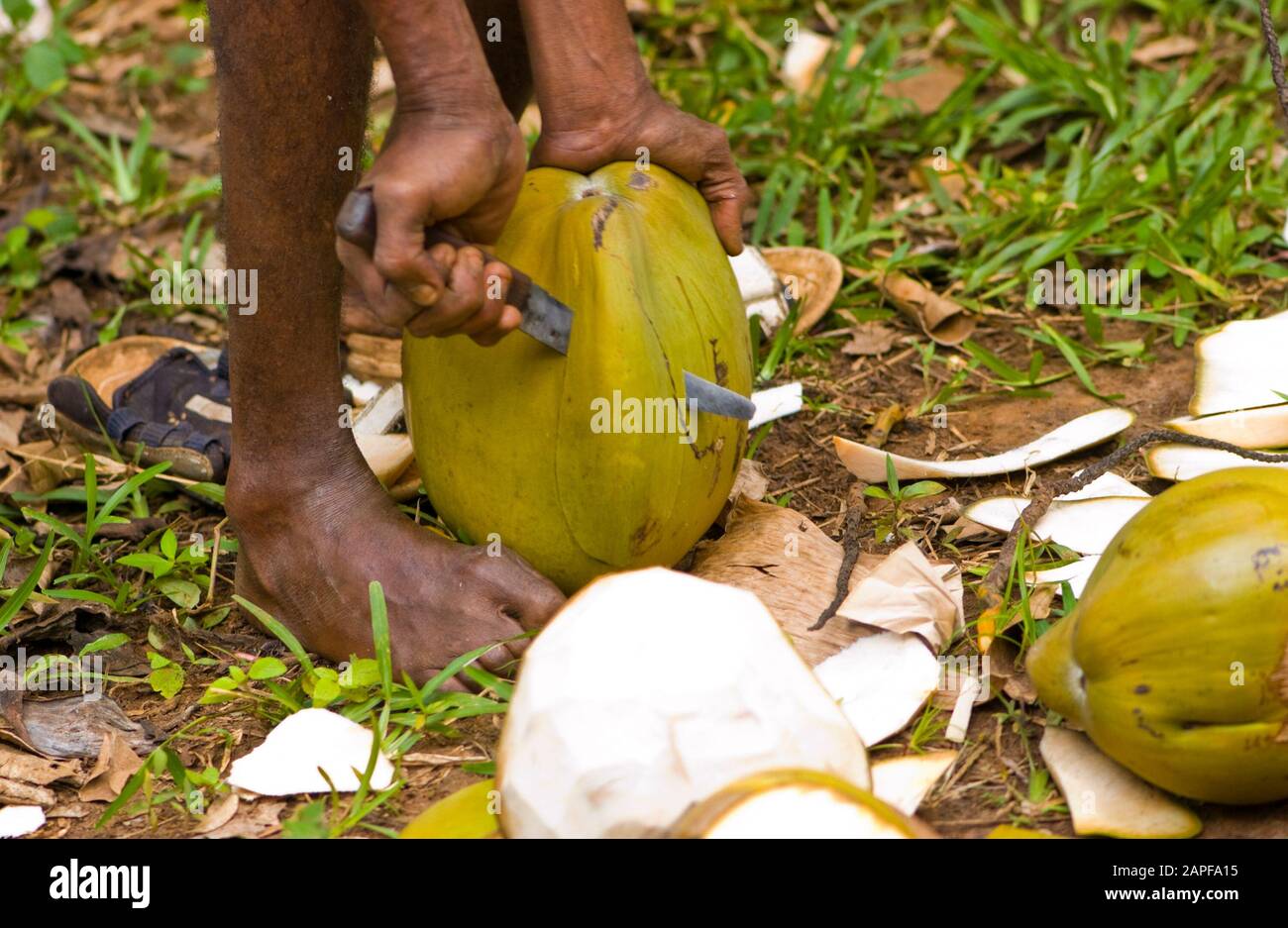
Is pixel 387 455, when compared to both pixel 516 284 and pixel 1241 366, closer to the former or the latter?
pixel 516 284

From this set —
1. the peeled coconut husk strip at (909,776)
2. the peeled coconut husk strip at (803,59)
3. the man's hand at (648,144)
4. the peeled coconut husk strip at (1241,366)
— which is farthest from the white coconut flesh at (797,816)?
the peeled coconut husk strip at (803,59)

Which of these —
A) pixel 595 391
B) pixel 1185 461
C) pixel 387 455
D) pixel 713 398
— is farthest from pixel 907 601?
pixel 387 455

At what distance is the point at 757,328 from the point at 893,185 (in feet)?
2.72

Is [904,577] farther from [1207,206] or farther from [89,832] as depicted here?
[1207,206]

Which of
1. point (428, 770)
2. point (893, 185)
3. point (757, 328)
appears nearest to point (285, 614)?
point (428, 770)

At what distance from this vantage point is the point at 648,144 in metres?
1.88

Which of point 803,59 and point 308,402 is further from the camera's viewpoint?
point 803,59

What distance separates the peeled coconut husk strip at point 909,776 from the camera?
5.04ft

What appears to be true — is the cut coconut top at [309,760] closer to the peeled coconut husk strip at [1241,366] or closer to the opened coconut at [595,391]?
the opened coconut at [595,391]

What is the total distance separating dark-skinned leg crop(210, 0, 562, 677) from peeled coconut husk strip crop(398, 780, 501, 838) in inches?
12.1

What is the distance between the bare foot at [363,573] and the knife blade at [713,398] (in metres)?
0.31

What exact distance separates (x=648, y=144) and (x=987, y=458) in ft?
2.61

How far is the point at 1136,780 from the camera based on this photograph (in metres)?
1.53

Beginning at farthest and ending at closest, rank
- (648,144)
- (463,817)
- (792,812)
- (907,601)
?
(648,144), (907,601), (463,817), (792,812)
